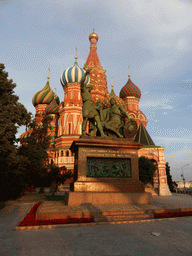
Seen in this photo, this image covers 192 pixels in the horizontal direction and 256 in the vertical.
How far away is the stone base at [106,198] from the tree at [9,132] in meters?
5.59

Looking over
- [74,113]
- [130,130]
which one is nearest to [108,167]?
[130,130]

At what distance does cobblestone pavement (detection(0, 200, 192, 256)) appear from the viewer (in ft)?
11.9

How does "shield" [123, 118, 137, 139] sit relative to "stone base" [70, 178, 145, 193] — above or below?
above

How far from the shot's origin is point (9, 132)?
11.6 metres

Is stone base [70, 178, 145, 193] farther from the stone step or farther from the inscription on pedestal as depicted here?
the stone step

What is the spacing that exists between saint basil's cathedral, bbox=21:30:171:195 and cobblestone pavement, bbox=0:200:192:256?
40.9ft

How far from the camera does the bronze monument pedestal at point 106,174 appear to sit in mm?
7667

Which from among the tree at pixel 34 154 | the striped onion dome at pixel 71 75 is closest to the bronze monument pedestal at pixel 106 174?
the tree at pixel 34 154

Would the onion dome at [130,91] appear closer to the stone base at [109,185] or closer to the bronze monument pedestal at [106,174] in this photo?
the bronze monument pedestal at [106,174]

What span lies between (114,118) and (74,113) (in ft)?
70.5

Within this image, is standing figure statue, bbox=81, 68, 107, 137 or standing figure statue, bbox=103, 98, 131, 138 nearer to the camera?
standing figure statue, bbox=81, 68, 107, 137

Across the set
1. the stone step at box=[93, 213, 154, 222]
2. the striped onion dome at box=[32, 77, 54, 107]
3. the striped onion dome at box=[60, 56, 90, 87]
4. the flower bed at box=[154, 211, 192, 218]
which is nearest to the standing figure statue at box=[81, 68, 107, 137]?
the stone step at box=[93, 213, 154, 222]

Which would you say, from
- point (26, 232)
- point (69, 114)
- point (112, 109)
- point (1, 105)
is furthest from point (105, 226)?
point (69, 114)

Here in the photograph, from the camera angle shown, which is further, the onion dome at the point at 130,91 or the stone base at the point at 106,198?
the onion dome at the point at 130,91
